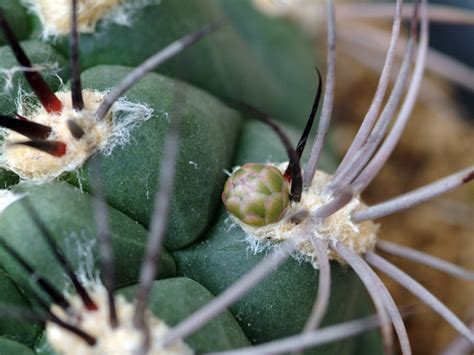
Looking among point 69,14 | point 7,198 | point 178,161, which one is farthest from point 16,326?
point 69,14

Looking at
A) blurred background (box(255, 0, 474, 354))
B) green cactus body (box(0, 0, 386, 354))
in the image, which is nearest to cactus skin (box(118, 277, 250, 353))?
green cactus body (box(0, 0, 386, 354))

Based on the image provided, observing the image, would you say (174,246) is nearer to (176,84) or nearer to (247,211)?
(247,211)

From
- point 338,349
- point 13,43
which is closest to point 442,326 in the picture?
point 338,349

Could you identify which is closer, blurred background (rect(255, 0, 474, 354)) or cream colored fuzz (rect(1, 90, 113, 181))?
cream colored fuzz (rect(1, 90, 113, 181))

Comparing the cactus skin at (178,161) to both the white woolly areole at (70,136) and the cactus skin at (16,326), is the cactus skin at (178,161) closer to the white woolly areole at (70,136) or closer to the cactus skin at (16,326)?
the white woolly areole at (70,136)

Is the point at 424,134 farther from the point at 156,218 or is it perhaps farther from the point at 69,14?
the point at 156,218

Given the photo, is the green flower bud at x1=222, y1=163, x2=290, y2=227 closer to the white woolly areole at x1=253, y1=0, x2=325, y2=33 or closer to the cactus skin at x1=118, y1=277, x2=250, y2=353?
the cactus skin at x1=118, y1=277, x2=250, y2=353
